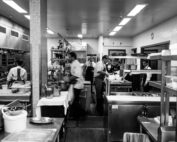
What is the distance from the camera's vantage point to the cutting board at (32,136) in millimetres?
2002

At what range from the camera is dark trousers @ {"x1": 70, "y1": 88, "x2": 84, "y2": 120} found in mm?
5505

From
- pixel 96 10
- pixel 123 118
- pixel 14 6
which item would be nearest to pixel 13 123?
pixel 123 118

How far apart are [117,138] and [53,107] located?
134 centimetres

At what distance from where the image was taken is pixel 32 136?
209 centimetres

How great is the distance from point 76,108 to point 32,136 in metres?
3.86

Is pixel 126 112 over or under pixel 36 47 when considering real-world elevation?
under

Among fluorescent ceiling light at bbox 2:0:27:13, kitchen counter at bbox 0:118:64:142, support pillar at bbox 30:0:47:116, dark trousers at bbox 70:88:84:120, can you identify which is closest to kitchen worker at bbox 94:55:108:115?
dark trousers at bbox 70:88:84:120

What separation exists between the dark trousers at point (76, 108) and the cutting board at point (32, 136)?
3184 millimetres

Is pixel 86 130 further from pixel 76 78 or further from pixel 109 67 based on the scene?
pixel 109 67

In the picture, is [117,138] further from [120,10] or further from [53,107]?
[120,10]

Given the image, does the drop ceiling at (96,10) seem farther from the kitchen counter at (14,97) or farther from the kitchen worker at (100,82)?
the kitchen counter at (14,97)

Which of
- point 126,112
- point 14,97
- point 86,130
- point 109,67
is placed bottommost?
point 86,130

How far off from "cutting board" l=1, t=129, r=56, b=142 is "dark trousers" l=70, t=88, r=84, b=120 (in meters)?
3.18

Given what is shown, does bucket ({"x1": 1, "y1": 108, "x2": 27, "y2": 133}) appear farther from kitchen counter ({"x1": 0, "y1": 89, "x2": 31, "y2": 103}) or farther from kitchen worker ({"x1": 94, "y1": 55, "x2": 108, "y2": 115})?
kitchen worker ({"x1": 94, "y1": 55, "x2": 108, "y2": 115})
